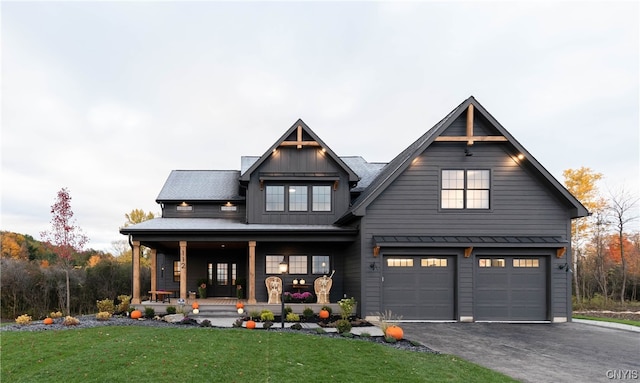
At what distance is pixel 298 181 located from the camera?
15641mm

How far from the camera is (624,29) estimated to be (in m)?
17.2

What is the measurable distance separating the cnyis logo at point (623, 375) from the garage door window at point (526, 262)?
6.15 meters

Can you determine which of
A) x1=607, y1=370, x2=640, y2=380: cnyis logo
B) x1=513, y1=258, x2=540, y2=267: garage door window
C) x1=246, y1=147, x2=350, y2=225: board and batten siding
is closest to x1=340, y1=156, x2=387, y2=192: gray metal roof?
x1=246, y1=147, x2=350, y2=225: board and batten siding

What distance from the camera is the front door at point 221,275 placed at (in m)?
17.3

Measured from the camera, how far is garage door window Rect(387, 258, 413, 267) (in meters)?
12.9

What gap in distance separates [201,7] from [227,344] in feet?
49.5

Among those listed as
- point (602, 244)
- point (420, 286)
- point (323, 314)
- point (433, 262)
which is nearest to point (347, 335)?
point (323, 314)

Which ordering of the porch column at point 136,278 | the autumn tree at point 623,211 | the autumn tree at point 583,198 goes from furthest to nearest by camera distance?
the autumn tree at point 583,198, the autumn tree at point 623,211, the porch column at point 136,278

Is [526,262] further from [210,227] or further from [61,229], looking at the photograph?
[61,229]

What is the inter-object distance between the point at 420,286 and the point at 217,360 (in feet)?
26.8

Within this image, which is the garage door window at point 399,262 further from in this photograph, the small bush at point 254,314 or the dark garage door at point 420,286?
the small bush at point 254,314

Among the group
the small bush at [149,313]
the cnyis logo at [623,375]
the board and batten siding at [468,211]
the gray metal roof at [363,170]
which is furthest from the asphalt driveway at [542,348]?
the small bush at [149,313]

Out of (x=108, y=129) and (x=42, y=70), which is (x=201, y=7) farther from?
(x=108, y=129)

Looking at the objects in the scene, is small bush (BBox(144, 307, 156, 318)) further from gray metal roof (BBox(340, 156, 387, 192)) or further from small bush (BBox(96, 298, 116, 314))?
gray metal roof (BBox(340, 156, 387, 192))
